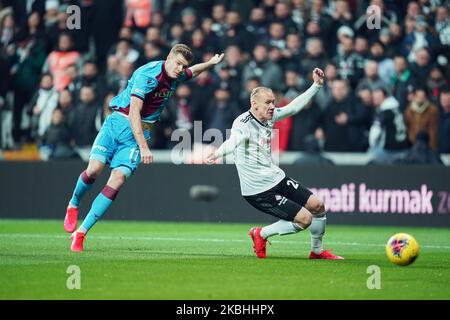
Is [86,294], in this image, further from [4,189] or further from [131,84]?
[4,189]

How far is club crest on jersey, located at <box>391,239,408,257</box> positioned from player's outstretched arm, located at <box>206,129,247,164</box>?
2088mm

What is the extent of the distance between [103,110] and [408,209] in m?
6.17

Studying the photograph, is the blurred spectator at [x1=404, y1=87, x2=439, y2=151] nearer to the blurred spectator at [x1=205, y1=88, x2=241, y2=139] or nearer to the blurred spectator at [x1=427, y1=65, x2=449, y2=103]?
the blurred spectator at [x1=427, y1=65, x2=449, y2=103]

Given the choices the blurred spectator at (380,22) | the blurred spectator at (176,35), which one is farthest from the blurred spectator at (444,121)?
the blurred spectator at (176,35)

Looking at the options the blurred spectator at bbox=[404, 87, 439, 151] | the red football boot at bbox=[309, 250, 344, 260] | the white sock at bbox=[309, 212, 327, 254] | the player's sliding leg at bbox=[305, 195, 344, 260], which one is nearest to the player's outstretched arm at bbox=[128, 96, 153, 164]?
the player's sliding leg at bbox=[305, 195, 344, 260]

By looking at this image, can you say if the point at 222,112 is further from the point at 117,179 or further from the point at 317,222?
the point at 317,222

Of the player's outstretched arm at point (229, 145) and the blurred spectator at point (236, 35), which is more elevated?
the blurred spectator at point (236, 35)

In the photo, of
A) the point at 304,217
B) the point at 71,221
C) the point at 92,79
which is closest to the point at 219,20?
the point at 92,79

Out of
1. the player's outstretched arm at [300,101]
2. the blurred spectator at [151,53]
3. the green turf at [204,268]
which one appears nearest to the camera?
the green turf at [204,268]

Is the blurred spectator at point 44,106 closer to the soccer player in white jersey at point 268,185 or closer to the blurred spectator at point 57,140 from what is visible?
the blurred spectator at point 57,140

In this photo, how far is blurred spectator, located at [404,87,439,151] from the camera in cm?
1916

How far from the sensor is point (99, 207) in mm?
12852

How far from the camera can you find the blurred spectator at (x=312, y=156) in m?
19.7

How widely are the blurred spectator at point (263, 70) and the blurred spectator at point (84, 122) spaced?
2968 millimetres
